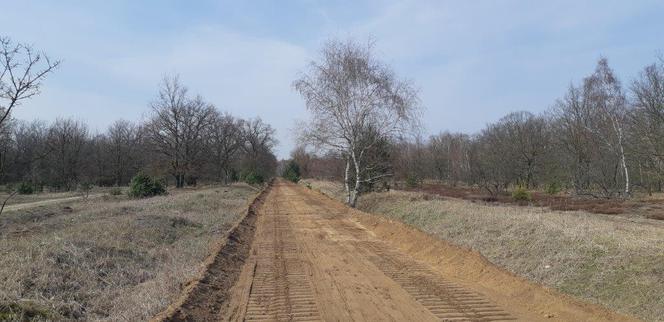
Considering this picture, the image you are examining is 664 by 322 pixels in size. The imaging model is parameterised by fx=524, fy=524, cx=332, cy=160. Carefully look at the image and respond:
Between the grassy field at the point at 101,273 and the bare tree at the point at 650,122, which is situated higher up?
the bare tree at the point at 650,122

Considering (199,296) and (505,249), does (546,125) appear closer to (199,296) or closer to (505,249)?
(505,249)

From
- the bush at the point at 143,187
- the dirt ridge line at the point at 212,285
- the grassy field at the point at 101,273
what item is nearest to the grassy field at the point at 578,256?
the dirt ridge line at the point at 212,285

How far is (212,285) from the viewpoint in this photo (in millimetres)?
9156

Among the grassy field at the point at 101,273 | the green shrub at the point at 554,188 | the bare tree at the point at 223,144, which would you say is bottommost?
the grassy field at the point at 101,273

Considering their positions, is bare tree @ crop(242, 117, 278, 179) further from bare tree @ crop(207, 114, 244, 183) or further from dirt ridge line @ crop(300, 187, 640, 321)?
dirt ridge line @ crop(300, 187, 640, 321)

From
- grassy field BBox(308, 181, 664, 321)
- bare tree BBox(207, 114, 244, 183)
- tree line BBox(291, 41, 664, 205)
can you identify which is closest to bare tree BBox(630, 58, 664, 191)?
tree line BBox(291, 41, 664, 205)

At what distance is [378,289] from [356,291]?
1.31ft

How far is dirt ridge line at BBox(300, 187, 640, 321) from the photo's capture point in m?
7.41

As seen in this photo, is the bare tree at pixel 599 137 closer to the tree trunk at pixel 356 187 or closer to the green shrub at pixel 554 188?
the green shrub at pixel 554 188

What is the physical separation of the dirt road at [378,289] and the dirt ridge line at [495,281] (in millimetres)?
14

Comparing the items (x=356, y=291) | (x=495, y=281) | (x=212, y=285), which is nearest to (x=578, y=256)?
(x=495, y=281)

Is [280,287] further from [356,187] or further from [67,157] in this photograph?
[67,157]

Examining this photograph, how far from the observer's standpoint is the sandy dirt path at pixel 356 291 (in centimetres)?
730

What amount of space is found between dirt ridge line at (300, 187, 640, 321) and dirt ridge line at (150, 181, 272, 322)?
4.24 metres
